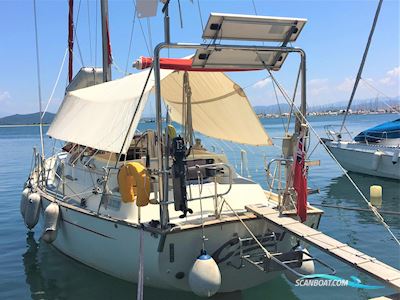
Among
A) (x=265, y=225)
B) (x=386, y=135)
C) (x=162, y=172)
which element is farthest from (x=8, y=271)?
(x=386, y=135)

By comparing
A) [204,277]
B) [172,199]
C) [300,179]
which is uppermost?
[300,179]

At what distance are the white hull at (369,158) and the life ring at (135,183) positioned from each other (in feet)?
46.2

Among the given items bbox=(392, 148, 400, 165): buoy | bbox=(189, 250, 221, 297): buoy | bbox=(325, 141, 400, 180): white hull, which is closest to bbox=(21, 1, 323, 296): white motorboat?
bbox=(189, 250, 221, 297): buoy

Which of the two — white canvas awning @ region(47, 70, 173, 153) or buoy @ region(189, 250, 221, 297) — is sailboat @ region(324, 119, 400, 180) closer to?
white canvas awning @ region(47, 70, 173, 153)

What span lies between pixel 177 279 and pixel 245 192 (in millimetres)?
2136

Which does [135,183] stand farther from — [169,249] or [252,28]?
[252,28]

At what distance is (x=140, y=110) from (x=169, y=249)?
2200 millimetres

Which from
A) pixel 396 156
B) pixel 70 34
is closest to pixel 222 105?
pixel 70 34

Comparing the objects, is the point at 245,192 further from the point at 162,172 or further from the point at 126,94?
the point at 126,94

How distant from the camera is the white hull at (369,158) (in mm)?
17391

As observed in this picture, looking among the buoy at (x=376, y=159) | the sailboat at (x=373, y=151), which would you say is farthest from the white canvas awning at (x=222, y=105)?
the buoy at (x=376, y=159)

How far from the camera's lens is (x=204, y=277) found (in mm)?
5574

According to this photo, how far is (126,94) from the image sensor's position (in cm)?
722

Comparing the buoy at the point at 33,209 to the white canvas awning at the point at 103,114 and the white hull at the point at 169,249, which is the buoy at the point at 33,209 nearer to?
the white canvas awning at the point at 103,114
